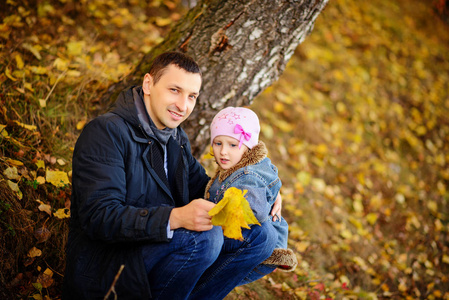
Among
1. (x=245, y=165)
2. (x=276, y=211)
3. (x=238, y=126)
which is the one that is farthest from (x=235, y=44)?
(x=276, y=211)

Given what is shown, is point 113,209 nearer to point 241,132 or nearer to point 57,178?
point 241,132

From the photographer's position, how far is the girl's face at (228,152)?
2281 mm

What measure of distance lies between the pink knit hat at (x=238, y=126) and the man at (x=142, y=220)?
32 cm

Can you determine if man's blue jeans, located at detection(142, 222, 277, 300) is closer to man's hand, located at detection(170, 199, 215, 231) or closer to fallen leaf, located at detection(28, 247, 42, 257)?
man's hand, located at detection(170, 199, 215, 231)

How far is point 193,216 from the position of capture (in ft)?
5.41

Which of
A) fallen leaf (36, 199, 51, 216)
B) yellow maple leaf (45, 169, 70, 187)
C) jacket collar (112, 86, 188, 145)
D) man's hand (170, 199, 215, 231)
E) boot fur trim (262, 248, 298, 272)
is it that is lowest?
boot fur trim (262, 248, 298, 272)

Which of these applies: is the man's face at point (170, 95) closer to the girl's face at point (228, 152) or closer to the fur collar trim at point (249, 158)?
the girl's face at point (228, 152)

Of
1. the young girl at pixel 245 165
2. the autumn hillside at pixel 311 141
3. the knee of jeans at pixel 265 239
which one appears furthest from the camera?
the autumn hillside at pixel 311 141

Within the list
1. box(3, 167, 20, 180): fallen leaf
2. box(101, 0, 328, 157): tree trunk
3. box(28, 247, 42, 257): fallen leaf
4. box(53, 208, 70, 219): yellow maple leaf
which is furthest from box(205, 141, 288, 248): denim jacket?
box(3, 167, 20, 180): fallen leaf

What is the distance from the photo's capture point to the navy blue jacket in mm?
1621

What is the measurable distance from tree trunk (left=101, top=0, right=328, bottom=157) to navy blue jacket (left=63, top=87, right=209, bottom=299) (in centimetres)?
107

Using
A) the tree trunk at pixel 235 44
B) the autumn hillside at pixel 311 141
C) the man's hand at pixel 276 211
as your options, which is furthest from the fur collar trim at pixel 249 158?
the autumn hillside at pixel 311 141

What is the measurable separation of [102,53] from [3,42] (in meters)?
0.99

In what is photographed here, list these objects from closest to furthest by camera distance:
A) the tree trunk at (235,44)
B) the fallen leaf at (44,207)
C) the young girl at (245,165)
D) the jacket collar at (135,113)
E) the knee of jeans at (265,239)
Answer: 1. the jacket collar at (135,113)
2. the knee of jeans at (265,239)
3. the young girl at (245,165)
4. the fallen leaf at (44,207)
5. the tree trunk at (235,44)
